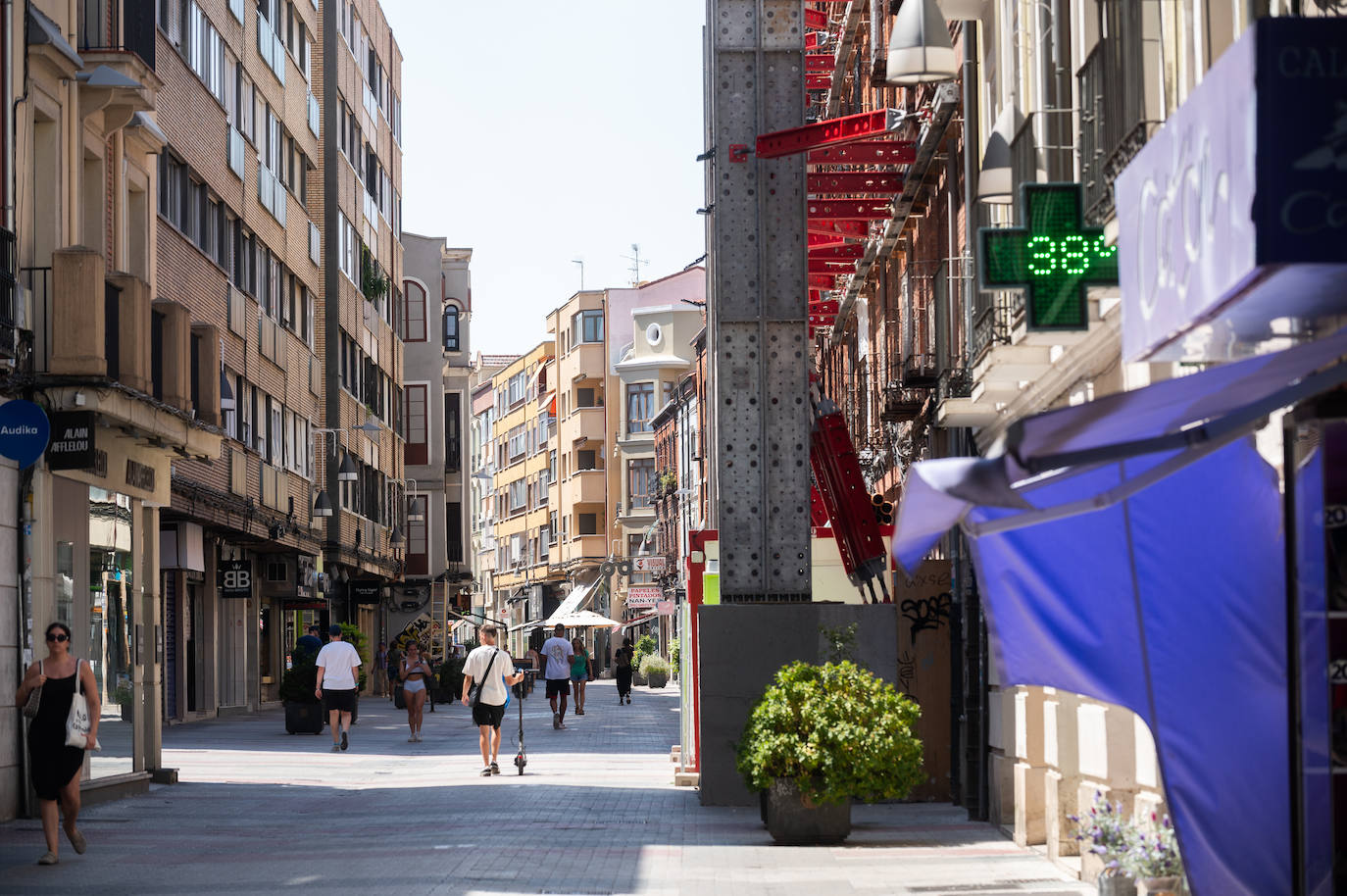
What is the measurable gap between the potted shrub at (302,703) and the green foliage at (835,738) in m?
19.1

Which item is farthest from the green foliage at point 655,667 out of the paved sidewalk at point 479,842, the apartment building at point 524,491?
the paved sidewalk at point 479,842

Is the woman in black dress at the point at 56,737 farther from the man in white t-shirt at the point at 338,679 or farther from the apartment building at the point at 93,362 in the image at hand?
the man in white t-shirt at the point at 338,679

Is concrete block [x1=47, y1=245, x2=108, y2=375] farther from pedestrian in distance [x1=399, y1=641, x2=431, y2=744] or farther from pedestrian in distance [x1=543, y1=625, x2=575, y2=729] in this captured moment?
pedestrian in distance [x1=543, y1=625, x2=575, y2=729]

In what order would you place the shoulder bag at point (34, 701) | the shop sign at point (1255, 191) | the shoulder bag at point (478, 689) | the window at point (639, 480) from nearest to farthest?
the shop sign at point (1255, 191) < the shoulder bag at point (34, 701) < the shoulder bag at point (478, 689) < the window at point (639, 480)

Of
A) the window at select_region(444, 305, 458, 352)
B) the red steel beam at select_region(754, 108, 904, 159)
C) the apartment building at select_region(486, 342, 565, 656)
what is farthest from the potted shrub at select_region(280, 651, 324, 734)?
the apartment building at select_region(486, 342, 565, 656)

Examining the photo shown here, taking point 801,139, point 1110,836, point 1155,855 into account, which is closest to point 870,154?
point 801,139

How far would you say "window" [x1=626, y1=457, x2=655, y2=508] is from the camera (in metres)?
98.4

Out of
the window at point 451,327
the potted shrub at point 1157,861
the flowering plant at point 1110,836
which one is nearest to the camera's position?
the potted shrub at point 1157,861

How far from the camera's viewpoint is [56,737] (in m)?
14.5

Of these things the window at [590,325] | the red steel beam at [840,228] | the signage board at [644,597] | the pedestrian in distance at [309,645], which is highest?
the window at [590,325]

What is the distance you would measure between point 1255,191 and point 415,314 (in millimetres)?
66330

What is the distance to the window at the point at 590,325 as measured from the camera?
4013 inches

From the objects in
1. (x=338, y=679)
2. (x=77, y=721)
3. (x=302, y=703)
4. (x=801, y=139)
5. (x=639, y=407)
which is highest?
(x=639, y=407)

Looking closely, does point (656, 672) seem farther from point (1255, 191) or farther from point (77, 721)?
point (1255, 191)
